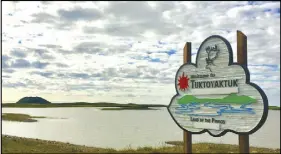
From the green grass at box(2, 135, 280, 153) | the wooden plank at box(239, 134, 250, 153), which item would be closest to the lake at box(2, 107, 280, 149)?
the green grass at box(2, 135, 280, 153)

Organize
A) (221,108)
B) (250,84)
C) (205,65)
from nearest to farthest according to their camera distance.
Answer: (250,84) < (221,108) < (205,65)

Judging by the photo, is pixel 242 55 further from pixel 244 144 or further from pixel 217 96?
pixel 244 144

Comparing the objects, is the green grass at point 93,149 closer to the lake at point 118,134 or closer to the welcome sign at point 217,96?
the welcome sign at point 217,96

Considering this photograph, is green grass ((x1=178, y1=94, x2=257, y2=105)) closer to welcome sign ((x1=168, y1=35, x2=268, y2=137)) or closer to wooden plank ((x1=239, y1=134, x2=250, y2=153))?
welcome sign ((x1=168, y1=35, x2=268, y2=137))

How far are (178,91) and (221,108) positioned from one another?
2.02 m

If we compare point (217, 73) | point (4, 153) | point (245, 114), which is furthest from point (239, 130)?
point (4, 153)

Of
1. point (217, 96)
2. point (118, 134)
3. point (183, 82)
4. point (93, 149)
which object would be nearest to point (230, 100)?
point (217, 96)

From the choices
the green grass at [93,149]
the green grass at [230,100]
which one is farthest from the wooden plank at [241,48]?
the green grass at [93,149]

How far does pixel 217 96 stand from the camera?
9672mm

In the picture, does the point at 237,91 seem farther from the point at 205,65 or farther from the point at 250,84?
the point at 205,65

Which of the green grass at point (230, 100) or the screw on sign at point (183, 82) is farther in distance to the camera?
the screw on sign at point (183, 82)

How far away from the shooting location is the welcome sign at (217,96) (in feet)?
28.9

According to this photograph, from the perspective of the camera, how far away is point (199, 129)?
10305mm

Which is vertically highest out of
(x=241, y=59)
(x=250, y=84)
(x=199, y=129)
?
(x=241, y=59)
